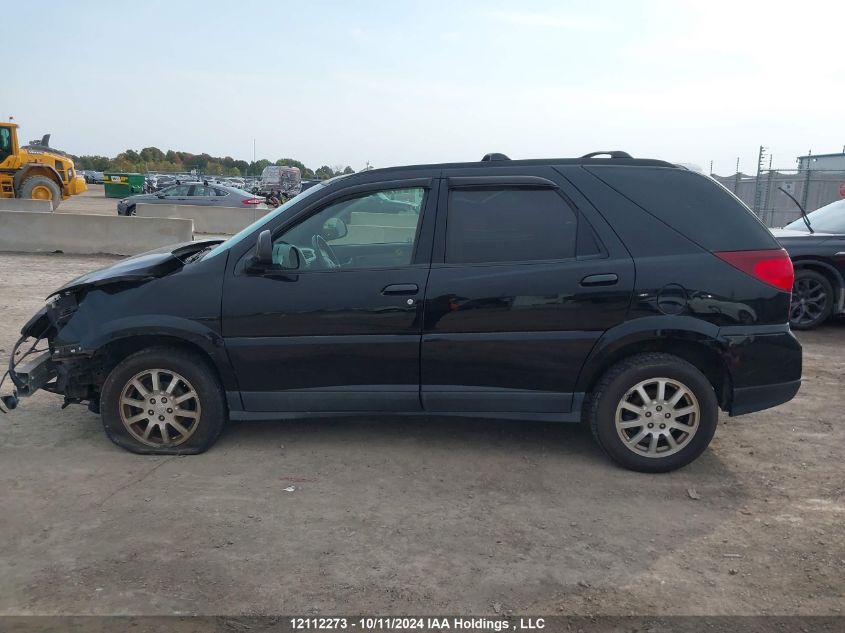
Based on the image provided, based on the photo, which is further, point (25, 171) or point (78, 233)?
point (25, 171)

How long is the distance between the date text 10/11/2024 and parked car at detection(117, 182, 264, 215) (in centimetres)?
2220

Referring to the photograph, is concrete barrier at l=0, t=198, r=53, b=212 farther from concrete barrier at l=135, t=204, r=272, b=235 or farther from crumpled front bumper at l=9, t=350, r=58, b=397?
crumpled front bumper at l=9, t=350, r=58, b=397

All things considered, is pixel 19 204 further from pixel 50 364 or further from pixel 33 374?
pixel 33 374

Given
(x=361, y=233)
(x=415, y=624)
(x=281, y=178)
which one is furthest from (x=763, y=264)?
(x=281, y=178)

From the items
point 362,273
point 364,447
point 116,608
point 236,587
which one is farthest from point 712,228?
point 116,608

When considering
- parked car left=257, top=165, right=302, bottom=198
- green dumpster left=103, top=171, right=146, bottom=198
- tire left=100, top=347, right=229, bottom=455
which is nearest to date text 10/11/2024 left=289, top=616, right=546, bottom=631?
tire left=100, top=347, right=229, bottom=455

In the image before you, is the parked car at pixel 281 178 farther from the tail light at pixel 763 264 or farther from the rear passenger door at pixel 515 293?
the tail light at pixel 763 264

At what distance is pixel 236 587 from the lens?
3252mm

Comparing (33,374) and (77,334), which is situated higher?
(77,334)

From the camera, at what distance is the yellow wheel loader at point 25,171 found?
24.1 meters

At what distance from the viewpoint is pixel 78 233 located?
14320mm

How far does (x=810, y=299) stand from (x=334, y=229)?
6432 mm

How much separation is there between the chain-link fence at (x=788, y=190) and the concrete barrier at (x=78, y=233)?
44.8 ft

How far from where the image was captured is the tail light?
439cm
